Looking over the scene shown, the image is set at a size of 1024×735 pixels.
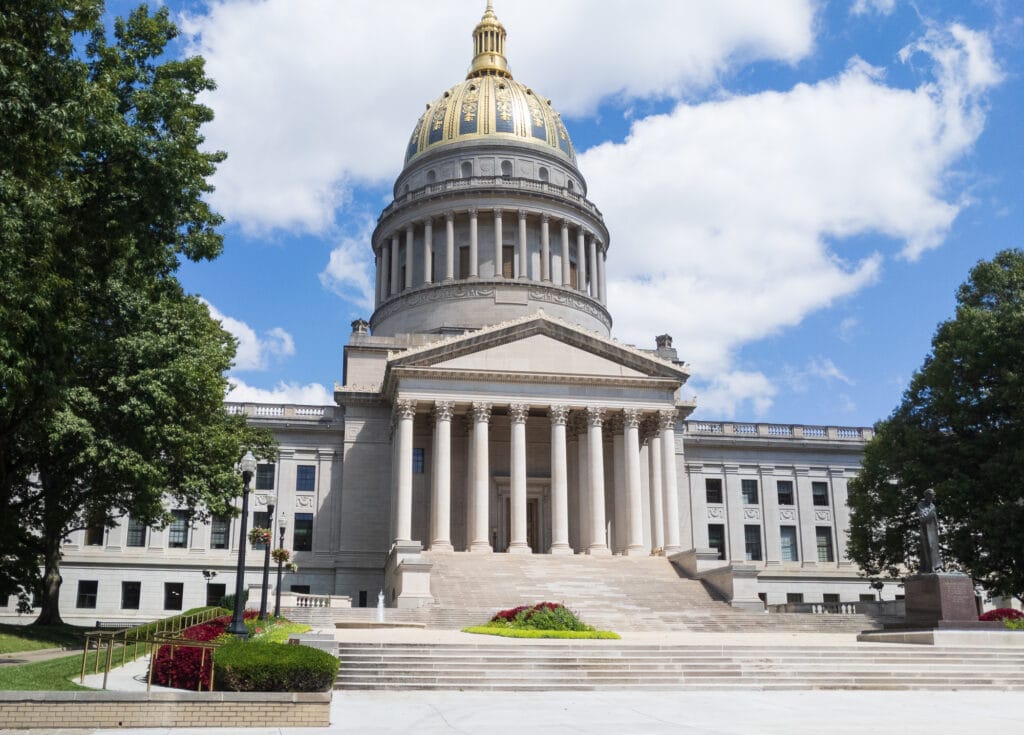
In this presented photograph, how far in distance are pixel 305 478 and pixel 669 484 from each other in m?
22.9

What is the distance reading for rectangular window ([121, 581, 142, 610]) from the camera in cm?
5581

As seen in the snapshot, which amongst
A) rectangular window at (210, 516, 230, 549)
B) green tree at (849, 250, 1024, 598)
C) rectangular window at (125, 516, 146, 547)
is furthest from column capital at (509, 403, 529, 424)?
rectangular window at (125, 516, 146, 547)

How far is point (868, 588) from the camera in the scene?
62312 mm

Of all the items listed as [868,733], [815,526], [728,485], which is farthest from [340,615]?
[815,526]

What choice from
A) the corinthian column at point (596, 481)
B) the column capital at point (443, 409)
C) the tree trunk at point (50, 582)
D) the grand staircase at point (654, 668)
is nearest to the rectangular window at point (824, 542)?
the corinthian column at point (596, 481)

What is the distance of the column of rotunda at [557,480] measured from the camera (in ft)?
159

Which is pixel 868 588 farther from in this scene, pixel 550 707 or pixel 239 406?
pixel 550 707

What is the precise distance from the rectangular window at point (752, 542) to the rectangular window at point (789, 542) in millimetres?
1552

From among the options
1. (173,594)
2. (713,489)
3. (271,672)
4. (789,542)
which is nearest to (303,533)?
(173,594)

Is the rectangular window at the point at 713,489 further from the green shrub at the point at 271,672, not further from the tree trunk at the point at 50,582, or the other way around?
the green shrub at the point at 271,672

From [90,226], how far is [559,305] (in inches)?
1830

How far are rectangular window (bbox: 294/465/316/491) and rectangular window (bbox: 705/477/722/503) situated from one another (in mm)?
26029

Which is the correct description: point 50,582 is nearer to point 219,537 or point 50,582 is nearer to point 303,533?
point 219,537

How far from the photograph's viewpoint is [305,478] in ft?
193
